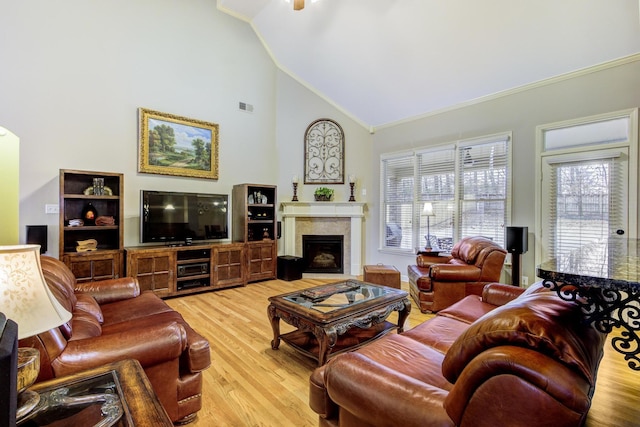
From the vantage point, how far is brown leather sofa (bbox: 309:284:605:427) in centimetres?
79

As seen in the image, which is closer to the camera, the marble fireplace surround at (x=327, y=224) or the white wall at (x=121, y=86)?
the white wall at (x=121, y=86)

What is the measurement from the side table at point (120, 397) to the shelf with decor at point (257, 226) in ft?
12.7

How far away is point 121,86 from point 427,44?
4421mm

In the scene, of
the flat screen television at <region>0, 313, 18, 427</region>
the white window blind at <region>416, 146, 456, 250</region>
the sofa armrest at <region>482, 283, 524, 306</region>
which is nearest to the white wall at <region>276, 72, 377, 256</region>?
the white window blind at <region>416, 146, 456, 250</region>

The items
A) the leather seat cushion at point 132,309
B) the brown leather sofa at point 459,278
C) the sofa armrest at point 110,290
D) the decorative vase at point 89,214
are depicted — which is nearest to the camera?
the leather seat cushion at point 132,309

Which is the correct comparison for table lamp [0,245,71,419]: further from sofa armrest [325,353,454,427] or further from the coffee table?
the coffee table

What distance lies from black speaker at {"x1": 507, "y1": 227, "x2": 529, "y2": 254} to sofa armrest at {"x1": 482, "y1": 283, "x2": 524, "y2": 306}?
149 centimetres

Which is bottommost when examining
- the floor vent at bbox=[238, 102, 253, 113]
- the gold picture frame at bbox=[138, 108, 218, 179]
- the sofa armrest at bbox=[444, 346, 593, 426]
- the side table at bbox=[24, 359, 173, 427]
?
the side table at bbox=[24, 359, 173, 427]

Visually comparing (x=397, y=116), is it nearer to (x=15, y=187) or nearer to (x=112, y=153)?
(x=112, y=153)

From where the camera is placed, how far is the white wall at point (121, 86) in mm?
3697

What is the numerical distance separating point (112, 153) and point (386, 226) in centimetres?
473

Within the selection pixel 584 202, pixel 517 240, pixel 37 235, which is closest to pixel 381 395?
pixel 517 240

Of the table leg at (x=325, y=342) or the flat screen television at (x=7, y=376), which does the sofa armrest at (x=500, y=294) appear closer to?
the table leg at (x=325, y=342)

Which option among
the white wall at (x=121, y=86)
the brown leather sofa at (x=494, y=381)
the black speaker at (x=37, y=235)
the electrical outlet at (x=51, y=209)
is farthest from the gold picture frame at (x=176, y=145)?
the brown leather sofa at (x=494, y=381)
